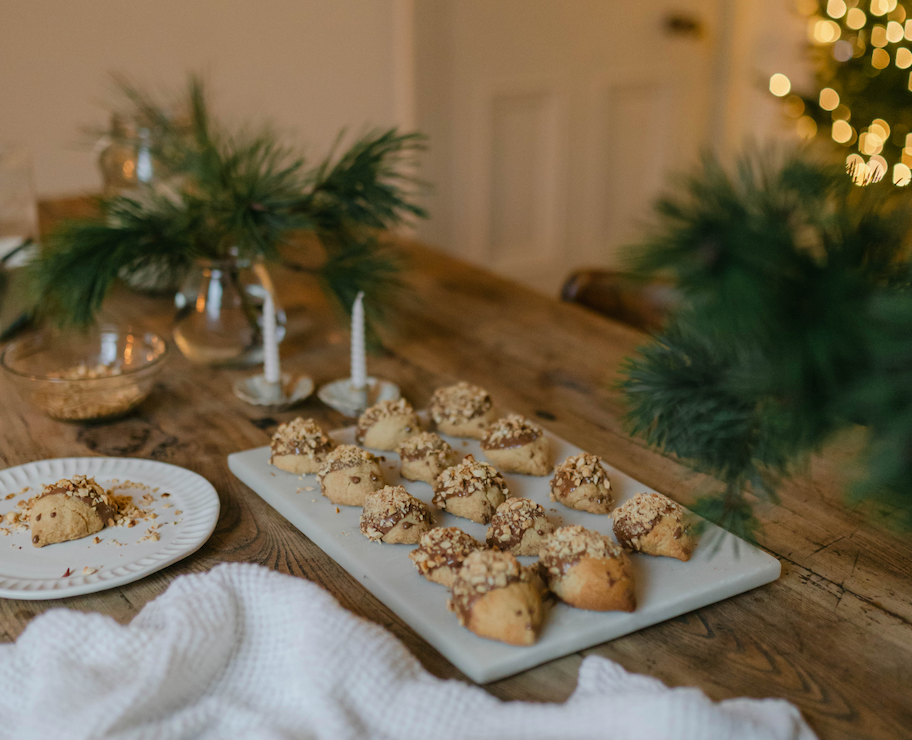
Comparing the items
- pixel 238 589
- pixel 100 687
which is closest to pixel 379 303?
pixel 238 589

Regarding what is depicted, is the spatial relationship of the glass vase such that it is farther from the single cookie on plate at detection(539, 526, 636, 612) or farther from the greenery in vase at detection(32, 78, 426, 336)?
the single cookie on plate at detection(539, 526, 636, 612)

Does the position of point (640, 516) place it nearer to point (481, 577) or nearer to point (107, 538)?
point (481, 577)

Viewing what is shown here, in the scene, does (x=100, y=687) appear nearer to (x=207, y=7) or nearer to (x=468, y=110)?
(x=207, y=7)

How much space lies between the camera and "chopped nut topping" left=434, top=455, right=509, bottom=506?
885 mm

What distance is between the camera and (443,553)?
0.77m

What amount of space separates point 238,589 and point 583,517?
36cm

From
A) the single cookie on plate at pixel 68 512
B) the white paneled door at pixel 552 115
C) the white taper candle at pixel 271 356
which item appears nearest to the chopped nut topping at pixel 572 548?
the single cookie on plate at pixel 68 512

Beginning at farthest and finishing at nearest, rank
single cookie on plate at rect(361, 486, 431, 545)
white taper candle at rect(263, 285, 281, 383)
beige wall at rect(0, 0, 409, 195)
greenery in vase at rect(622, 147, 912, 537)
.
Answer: beige wall at rect(0, 0, 409, 195) → white taper candle at rect(263, 285, 281, 383) → single cookie on plate at rect(361, 486, 431, 545) → greenery in vase at rect(622, 147, 912, 537)

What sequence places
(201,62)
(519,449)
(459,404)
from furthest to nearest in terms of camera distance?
(201,62) → (459,404) → (519,449)

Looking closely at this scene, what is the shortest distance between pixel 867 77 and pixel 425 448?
2147mm

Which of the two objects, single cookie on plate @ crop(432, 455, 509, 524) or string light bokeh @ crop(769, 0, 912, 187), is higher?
string light bokeh @ crop(769, 0, 912, 187)

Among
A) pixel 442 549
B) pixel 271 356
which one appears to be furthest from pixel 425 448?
pixel 271 356

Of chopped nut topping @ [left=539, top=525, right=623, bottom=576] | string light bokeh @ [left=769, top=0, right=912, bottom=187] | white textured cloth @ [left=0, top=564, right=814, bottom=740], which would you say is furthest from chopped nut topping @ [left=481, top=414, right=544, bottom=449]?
string light bokeh @ [left=769, top=0, right=912, bottom=187]

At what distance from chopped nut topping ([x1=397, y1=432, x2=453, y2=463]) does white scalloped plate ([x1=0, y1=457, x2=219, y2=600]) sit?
214 millimetres
